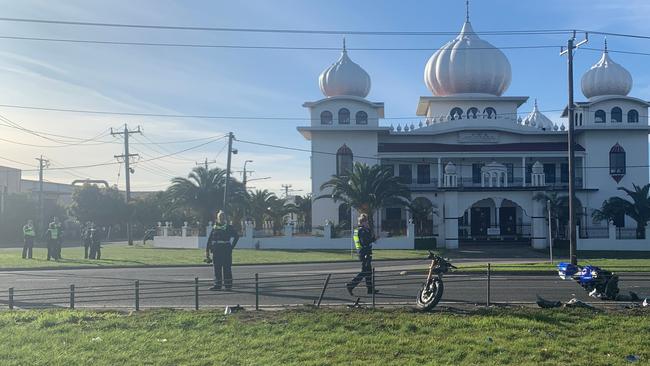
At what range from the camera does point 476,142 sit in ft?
166

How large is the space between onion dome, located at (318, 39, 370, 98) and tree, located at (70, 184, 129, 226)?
77.1 ft

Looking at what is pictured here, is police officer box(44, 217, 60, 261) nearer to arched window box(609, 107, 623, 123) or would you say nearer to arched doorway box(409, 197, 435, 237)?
arched doorway box(409, 197, 435, 237)

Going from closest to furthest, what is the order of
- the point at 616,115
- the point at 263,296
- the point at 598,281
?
1. the point at 598,281
2. the point at 263,296
3. the point at 616,115

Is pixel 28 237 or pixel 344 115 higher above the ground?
pixel 344 115

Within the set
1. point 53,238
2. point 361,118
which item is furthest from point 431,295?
point 361,118

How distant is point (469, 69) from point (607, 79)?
10887mm

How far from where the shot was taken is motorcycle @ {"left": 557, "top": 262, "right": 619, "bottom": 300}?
38.9ft

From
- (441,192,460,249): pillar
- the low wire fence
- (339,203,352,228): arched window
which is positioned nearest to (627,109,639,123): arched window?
(441,192,460,249): pillar

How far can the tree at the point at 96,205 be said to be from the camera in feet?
203

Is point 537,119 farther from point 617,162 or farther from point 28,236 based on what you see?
point 28,236

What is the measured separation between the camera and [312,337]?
27.4 feet

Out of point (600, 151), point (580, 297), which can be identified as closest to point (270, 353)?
point (580, 297)

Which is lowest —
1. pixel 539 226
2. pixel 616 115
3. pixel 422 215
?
pixel 539 226

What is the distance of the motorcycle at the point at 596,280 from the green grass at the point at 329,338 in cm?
236
